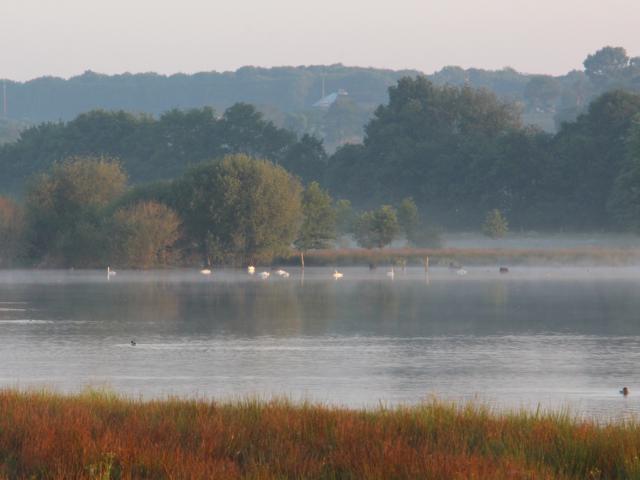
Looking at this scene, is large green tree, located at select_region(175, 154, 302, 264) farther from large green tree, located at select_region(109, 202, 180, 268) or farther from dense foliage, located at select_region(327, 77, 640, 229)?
dense foliage, located at select_region(327, 77, 640, 229)

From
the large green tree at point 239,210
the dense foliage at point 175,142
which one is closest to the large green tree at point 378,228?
the large green tree at point 239,210

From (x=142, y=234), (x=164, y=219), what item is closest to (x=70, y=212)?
(x=142, y=234)

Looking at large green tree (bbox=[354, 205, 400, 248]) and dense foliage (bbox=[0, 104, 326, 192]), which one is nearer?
large green tree (bbox=[354, 205, 400, 248])

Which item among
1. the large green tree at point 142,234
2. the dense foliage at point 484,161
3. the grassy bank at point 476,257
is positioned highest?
the dense foliage at point 484,161

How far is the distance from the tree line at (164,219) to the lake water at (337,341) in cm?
1376

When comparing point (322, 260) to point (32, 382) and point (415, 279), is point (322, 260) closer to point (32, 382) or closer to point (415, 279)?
point (415, 279)

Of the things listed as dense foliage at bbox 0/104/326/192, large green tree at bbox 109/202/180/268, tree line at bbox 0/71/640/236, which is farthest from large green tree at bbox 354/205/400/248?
dense foliage at bbox 0/104/326/192

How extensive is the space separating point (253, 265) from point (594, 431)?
71552 millimetres

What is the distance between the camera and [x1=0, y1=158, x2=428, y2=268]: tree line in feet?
269

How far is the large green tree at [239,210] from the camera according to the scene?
83.6 meters

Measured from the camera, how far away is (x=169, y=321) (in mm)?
43938

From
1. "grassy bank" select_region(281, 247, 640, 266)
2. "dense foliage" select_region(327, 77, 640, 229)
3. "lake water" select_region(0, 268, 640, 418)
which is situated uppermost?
"dense foliage" select_region(327, 77, 640, 229)

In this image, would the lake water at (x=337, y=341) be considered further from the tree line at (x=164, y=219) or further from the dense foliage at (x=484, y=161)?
the dense foliage at (x=484, y=161)

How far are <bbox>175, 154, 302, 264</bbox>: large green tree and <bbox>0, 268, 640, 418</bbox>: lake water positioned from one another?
1571 centimetres
